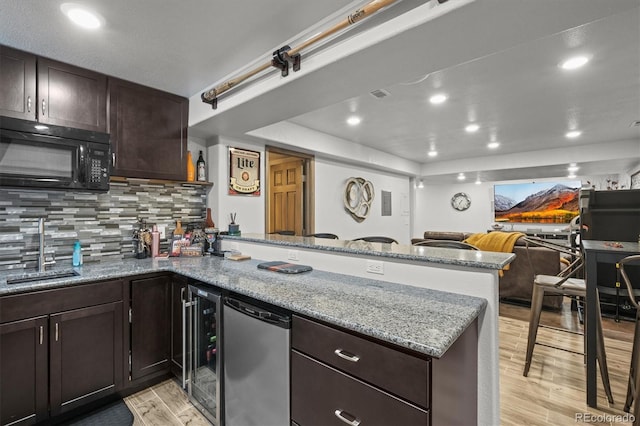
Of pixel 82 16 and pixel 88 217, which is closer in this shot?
pixel 82 16

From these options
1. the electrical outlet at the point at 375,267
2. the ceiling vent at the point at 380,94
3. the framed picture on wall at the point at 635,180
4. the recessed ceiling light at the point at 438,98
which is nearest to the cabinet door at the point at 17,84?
the electrical outlet at the point at 375,267

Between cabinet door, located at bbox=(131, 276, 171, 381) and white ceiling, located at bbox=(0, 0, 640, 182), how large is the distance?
149 centimetres

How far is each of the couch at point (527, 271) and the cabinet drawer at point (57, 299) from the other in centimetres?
420

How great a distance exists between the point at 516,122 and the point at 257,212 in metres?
3.36

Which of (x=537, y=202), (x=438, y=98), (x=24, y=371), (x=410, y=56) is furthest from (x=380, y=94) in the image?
(x=537, y=202)

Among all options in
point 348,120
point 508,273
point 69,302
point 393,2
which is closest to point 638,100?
point 508,273

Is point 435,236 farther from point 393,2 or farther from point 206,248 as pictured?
point 393,2

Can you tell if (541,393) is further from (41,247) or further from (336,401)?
(41,247)

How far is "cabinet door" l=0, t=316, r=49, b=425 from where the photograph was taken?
1679 mm

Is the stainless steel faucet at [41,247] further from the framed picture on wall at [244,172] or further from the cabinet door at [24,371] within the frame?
the framed picture on wall at [244,172]

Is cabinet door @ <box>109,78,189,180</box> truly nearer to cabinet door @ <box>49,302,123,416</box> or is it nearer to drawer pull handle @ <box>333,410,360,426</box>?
cabinet door @ <box>49,302,123,416</box>

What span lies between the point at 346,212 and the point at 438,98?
2.37 meters

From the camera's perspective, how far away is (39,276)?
2.02 meters

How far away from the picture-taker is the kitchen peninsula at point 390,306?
1.03m
